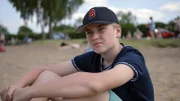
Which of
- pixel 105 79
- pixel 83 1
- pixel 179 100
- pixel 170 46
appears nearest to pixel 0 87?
pixel 179 100

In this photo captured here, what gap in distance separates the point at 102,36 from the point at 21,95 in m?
0.68

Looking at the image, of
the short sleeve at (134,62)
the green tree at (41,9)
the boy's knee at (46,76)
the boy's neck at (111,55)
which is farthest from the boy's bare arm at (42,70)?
the green tree at (41,9)

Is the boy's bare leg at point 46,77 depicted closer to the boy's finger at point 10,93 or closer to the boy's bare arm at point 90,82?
the boy's finger at point 10,93

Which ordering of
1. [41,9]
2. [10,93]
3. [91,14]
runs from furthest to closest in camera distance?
[41,9] < [10,93] < [91,14]

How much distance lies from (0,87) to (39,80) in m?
2.20

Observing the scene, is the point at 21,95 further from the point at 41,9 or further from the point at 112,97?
the point at 41,9

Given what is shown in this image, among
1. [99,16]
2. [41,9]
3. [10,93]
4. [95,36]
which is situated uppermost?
[99,16]

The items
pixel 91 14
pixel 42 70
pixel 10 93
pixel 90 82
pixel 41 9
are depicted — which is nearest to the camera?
pixel 90 82

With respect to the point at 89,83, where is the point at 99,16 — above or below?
above

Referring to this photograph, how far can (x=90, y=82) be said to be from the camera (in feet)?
4.89

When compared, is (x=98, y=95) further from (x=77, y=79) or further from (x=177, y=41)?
(x=177, y=41)

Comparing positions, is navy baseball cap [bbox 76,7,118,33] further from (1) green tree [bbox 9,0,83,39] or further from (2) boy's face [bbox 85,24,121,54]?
(1) green tree [bbox 9,0,83,39]

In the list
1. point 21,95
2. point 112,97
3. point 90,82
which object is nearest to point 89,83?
point 90,82

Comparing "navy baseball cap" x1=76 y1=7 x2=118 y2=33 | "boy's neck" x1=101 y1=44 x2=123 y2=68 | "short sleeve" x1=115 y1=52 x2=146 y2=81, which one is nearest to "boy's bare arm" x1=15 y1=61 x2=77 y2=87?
"boy's neck" x1=101 y1=44 x2=123 y2=68
